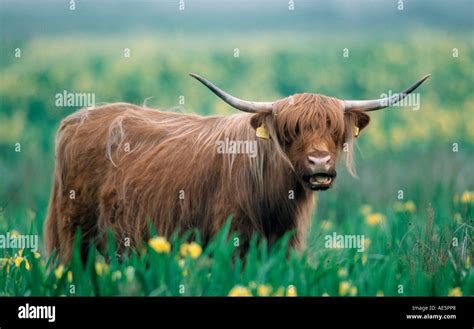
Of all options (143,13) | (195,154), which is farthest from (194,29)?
(195,154)

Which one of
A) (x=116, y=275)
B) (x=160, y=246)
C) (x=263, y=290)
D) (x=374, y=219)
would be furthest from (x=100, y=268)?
(x=374, y=219)

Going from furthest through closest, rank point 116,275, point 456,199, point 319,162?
point 456,199 → point 319,162 → point 116,275

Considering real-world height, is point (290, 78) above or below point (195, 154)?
above

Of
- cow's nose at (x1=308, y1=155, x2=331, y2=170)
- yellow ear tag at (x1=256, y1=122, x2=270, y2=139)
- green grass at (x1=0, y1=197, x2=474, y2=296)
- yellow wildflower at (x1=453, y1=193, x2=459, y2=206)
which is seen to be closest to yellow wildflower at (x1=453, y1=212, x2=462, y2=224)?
green grass at (x1=0, y1=197, x2=474, y2=296)

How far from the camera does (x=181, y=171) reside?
28.1ft

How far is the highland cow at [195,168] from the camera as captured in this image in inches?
313

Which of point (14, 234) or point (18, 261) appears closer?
point (18, 261)

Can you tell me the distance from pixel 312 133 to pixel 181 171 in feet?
4.15

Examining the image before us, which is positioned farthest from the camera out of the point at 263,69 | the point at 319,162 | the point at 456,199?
the point at 263,69

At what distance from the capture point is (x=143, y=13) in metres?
8.51

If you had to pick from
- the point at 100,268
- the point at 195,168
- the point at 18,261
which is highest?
the point at 195,168

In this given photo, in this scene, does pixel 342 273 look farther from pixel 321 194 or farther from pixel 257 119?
pixel 321 194
